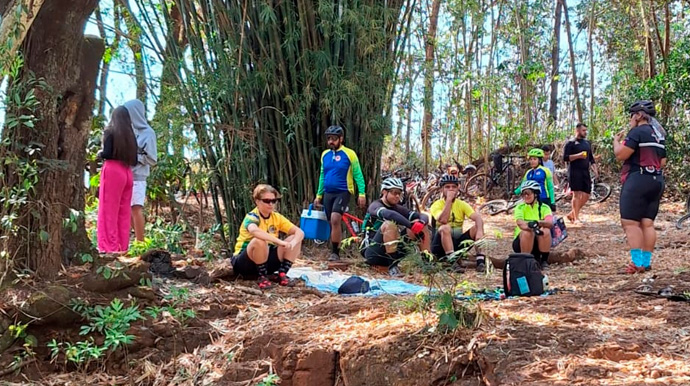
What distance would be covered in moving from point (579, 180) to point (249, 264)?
5.08 meters

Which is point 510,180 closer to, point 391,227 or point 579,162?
point 579,162

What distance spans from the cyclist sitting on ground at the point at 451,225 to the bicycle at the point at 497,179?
248 inches

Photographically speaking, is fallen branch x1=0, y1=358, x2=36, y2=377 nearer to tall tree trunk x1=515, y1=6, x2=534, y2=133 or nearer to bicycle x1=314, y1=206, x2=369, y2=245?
bicycle x1=314, y1=206, x2=369, y2=245

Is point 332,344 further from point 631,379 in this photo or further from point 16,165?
point 16,165

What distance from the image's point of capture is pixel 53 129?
3156mm

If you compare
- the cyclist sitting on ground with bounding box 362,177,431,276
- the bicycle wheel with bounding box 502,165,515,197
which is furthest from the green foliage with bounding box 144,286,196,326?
the bicycle wheel with bounding box 502,165,515,197

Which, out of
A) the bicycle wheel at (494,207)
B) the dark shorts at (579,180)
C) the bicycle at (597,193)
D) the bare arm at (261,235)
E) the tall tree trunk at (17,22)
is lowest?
the bicycle wheel at (494,207)

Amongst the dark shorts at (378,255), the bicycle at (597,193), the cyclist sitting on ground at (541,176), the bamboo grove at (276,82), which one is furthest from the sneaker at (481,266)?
the bicycle at (597,193)

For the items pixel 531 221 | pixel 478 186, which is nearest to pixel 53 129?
pixel 531 221

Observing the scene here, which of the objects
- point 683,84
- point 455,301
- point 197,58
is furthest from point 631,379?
point 683,84

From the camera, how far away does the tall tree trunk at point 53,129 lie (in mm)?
3064

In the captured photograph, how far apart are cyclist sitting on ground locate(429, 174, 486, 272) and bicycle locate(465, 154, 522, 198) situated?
20.7 feet

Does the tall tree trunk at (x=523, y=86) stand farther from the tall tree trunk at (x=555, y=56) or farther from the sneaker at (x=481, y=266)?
the sneaker at (x=481, y=266)

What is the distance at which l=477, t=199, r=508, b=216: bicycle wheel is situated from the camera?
10.3 meters
